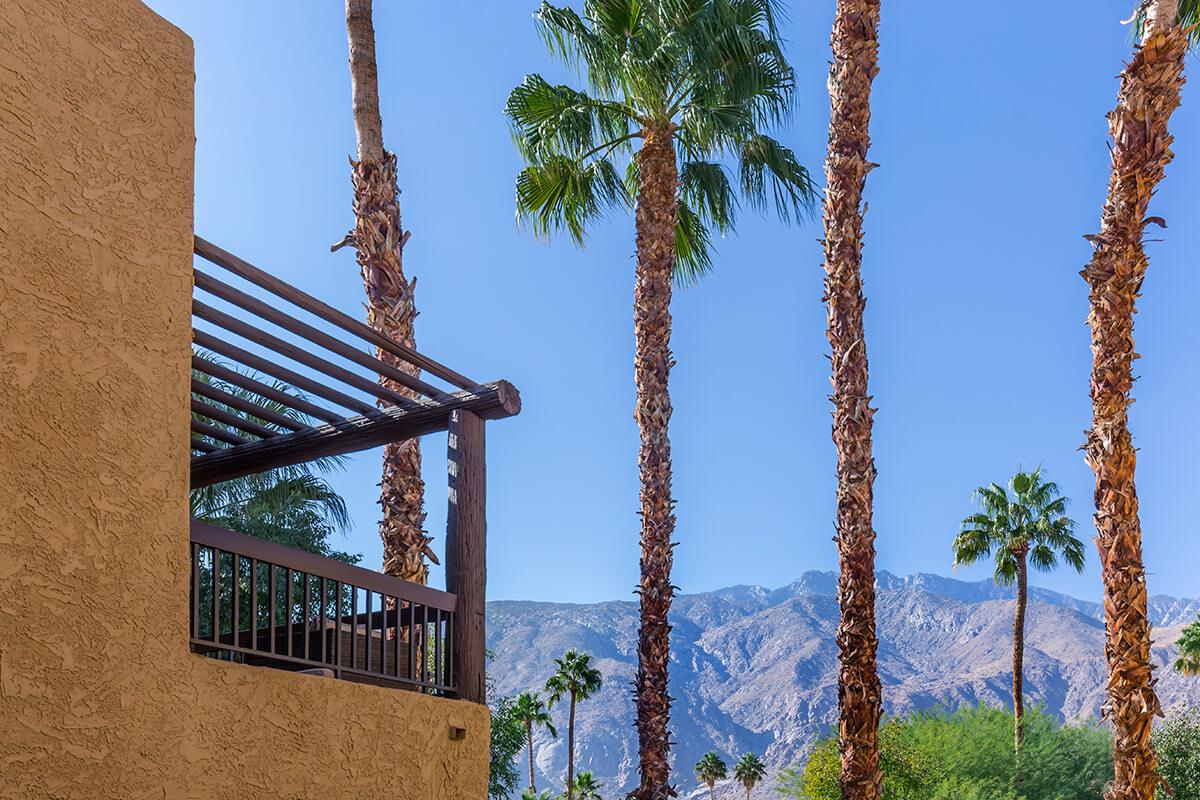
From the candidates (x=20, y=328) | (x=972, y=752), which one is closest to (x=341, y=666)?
(x=20, y=328)

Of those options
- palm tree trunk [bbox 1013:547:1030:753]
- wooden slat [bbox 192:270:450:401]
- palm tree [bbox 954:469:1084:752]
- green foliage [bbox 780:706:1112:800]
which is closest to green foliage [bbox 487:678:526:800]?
green foliage [bbox 780:706:1112:800]

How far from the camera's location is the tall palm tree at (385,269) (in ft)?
44.0

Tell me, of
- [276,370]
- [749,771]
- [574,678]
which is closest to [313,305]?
[276,370]

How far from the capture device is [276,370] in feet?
25.1

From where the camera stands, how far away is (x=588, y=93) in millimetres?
17797

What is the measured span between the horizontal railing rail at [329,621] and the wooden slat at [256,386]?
3.08 ft

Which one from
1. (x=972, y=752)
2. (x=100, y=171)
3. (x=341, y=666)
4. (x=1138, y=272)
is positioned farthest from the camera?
(x=972, y=752)

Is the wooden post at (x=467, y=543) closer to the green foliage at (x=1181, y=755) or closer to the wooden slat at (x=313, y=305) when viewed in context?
the wooden slat at (x=313, y=305)

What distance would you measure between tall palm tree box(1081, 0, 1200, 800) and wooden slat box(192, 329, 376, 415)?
835 centimetres

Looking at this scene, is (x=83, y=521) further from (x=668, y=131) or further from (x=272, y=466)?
(x=668, y=131)

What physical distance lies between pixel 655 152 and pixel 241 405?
10.0 metres

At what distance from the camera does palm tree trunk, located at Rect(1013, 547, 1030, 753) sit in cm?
3161

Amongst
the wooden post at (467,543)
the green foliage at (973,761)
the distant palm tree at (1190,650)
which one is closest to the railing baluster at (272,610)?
the wooden post at (467,543)

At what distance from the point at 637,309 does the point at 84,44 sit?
11.5 meters
